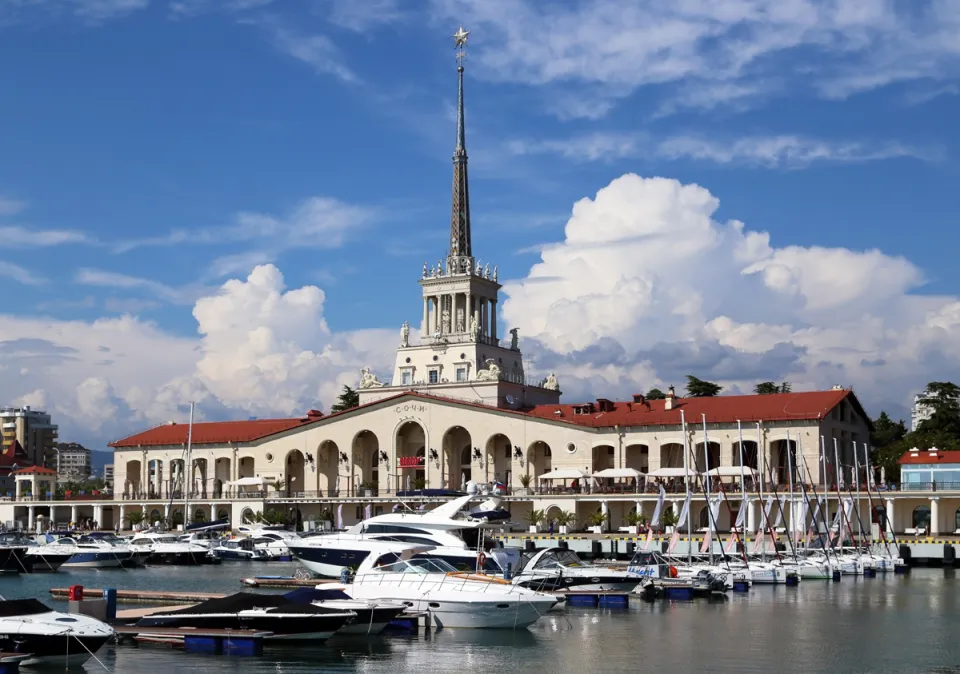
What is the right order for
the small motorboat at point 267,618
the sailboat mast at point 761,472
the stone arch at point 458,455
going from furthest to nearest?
the stone arch at point 458,455, the sailboat mast at point 761,472, the small motorboat at point 267,618

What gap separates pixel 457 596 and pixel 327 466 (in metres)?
71.1

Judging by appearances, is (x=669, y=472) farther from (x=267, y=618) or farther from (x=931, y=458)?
(x=267, y=618)

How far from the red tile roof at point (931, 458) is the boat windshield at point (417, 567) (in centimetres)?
5131

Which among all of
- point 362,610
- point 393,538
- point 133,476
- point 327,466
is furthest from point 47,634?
point 133,476

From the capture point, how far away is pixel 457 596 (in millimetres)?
40469

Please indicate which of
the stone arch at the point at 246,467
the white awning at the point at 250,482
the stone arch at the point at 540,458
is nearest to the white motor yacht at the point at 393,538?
the stone arch at the point at 540,458

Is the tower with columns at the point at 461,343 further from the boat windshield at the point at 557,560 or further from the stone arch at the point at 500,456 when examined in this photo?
the boat windshield at the point at 557,560

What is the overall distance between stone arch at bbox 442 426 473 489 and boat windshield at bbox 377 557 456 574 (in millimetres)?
60225

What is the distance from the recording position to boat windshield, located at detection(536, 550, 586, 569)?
174 ft

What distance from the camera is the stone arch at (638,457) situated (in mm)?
98344

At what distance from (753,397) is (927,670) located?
210ft

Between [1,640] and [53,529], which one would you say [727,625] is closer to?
[1,640]

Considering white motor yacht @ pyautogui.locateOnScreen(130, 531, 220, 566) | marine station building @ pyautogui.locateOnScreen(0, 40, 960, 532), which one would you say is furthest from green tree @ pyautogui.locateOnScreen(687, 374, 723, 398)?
white motor yacht @ pyautogui.locateOnScreen(130, 531, 220, 566)

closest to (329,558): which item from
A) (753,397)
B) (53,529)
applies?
(753,397)
